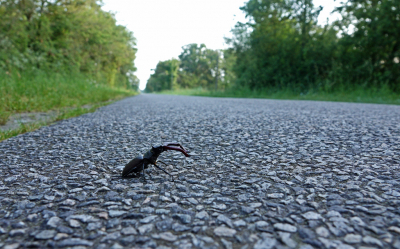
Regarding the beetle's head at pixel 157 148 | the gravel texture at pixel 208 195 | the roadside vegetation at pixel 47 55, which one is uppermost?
the roadside vegetation at pixel 47 55

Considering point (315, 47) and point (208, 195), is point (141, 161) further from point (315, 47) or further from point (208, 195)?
point (315, 47)

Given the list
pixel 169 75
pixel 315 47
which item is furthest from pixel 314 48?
pixel 169 75

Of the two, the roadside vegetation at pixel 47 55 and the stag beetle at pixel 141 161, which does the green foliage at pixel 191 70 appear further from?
the stag beetle at pixel 141 161

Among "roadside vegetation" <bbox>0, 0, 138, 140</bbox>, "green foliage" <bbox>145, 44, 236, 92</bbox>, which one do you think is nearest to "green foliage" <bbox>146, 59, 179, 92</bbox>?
"green foliage" <bbox>145, 44, 236, 92</bbox>

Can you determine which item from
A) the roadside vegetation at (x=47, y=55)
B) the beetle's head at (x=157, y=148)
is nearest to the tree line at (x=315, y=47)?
the roadside vegetation at (x=47, y=55)

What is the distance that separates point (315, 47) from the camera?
715 inches

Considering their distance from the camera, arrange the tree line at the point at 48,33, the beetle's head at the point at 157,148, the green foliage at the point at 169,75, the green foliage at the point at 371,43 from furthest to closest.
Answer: the green foliage at the point at 169,75, the green foliage at the point at 371,43, the tree line at the point at 48,33, the beetle's head at the point at 157,148

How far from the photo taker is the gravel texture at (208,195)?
134cm

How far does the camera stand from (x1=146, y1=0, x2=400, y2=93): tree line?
1476cm

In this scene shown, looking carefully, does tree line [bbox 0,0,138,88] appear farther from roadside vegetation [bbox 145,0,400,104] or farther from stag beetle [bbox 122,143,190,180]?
roadside vegetation [bbox 145,0,400,104]

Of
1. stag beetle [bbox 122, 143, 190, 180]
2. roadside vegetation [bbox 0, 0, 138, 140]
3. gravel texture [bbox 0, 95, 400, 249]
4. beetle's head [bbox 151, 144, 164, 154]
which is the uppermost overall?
roadside vegetation [bbox 0, 0, 138, 140]

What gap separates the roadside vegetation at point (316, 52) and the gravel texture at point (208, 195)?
10381mm

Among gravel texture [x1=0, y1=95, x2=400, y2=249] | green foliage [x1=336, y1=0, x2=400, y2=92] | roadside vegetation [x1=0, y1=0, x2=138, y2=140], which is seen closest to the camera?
gravel texture [x1=0, y1=95, x2=400, y2=249]

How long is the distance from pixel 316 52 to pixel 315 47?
1.12ft
